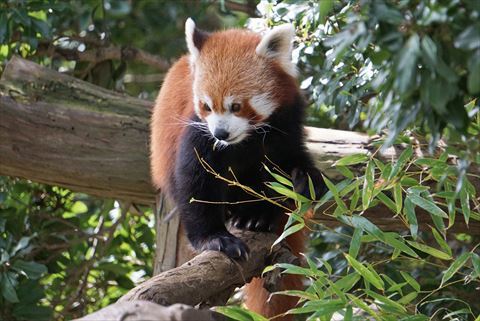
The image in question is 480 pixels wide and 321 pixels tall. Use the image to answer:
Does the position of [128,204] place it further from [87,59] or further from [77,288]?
[87,59]

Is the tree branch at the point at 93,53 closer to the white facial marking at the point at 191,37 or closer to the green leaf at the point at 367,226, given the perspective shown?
the white facial marking at the point at 191,37

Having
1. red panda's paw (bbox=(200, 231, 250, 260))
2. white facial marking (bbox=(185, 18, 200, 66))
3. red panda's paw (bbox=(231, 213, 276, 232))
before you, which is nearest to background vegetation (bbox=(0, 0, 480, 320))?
red panda's paw (bbox=(231, 213, 276, 232))

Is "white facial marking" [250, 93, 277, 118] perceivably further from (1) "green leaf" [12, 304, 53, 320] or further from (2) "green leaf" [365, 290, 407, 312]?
(1) "green leaf" [12, 304, 53, 320]

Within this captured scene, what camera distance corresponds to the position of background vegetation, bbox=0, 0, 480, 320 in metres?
1.74

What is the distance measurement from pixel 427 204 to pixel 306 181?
3.04ft

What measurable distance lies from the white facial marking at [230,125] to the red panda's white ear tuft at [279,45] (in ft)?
1.17

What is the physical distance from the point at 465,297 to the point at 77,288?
2.36m

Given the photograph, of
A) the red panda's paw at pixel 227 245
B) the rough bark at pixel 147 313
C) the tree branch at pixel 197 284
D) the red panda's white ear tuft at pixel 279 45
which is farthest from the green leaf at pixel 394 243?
the red panda's white ear tuft at pixel 279 45

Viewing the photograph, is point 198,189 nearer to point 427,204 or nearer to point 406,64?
point 427,204

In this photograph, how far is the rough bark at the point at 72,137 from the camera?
4.24 meters

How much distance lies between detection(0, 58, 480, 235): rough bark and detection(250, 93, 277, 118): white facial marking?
18.1 inches

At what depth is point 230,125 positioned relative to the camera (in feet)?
11.7

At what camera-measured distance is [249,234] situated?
11.9 ft

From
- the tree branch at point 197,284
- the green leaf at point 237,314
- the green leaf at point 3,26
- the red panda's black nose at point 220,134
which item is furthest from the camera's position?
the green leaf at point 3,26
